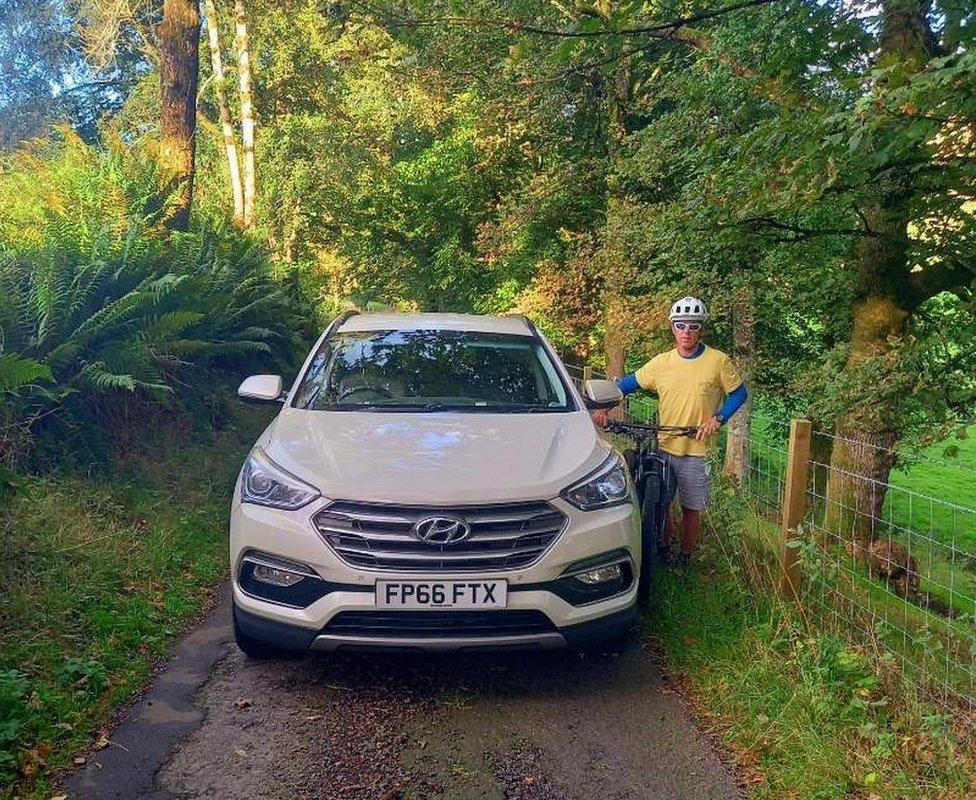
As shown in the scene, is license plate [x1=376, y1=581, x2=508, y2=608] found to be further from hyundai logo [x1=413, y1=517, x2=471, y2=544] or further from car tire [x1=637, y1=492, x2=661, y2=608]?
car tire [x1=637, y1=492, x2=661, y2=608]

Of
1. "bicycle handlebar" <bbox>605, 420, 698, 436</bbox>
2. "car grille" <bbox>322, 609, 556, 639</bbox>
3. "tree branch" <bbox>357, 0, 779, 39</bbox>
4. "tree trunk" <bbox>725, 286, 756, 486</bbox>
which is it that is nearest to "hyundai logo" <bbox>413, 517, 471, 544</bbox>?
"car grille" <bbox>322, 609, 556, 639</bbox>

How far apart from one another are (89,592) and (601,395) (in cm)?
321

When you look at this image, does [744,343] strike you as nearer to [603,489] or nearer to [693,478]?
[693,478]

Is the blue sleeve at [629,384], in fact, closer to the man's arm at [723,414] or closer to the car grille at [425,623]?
the man's arm at [723,414]

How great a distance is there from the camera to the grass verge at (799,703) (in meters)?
3.16

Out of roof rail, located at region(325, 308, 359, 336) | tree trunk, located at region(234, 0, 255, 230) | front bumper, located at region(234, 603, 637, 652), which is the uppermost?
tree trunk, located at region(234, 0, 255, 230)

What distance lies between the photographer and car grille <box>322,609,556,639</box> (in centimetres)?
370

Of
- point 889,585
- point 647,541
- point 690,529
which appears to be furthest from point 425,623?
point 889,585

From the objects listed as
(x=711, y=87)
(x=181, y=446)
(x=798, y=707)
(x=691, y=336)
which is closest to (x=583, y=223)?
(x=711, y=87)

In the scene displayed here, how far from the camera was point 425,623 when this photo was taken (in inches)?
146

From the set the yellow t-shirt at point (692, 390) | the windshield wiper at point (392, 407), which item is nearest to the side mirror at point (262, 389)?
the windshield wiper at point (392, 407)

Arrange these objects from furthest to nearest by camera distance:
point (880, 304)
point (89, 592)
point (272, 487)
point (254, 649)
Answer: point (880, 304)
point (89, 592)
point (254, 649)
point (272, 487)

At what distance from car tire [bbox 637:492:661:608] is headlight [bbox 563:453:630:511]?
74 cm

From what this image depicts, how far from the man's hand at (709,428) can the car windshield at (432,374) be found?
35.2 inches
